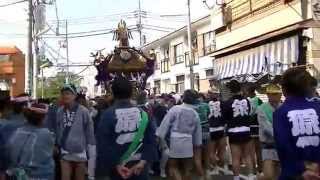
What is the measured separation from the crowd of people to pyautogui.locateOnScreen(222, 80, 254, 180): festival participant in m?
0.02

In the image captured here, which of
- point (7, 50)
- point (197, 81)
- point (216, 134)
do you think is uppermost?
point (7, 50)

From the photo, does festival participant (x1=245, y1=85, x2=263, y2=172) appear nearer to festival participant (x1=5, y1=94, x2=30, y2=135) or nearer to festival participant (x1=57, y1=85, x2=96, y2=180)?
festival participant (x1=57, y1=85, x2=96, y2=180)

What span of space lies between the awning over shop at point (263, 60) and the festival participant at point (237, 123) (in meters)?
6.29

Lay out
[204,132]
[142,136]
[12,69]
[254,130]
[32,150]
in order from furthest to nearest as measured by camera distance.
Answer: [12,69], [204,132], [254,130], [142,136], [32,150]

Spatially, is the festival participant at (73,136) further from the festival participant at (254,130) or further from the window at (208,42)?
the window at (208,42)

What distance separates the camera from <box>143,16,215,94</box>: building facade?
39375mm

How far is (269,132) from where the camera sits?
8102mm

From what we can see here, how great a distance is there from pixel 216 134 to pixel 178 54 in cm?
3378

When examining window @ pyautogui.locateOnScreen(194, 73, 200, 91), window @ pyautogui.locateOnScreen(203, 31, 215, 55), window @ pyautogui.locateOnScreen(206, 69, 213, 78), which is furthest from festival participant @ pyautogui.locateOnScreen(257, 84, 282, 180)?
window @ pyautogui.locateOnScreen(194, 73, 200, 91)

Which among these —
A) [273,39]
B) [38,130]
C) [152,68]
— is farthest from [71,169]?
[152,68]

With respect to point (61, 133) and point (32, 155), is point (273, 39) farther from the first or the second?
point (32, 155)

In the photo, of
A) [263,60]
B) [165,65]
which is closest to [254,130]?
[263,60]

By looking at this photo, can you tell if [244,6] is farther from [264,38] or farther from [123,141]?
[123,141]

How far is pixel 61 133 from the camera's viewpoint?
342 inches
